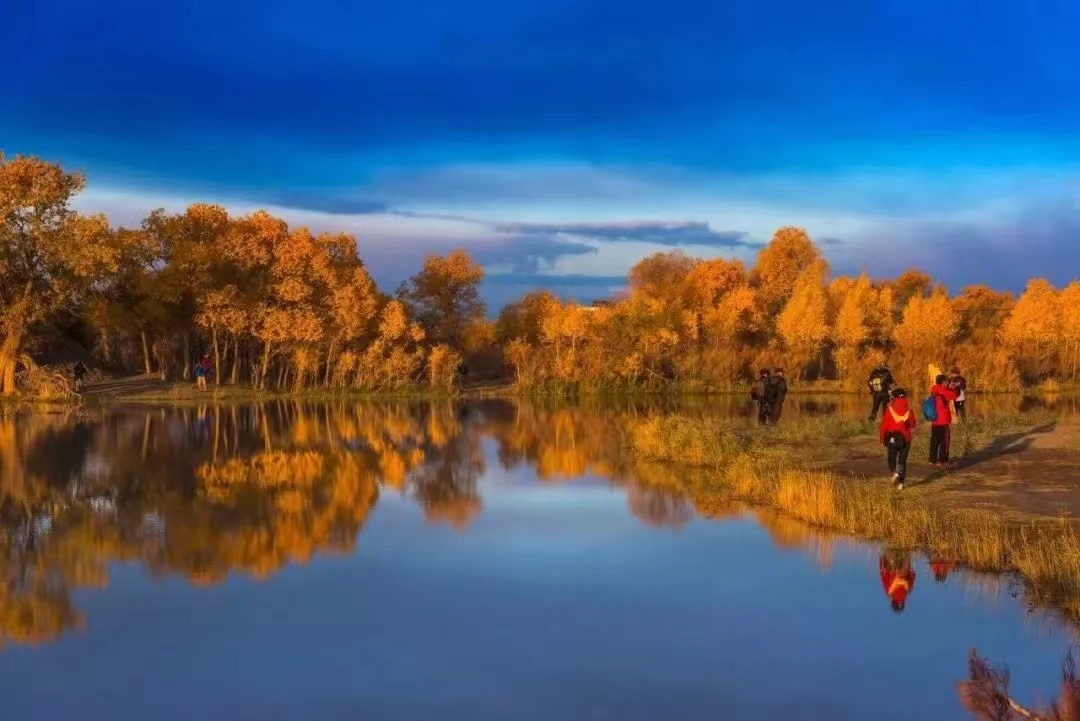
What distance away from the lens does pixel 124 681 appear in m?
7.96

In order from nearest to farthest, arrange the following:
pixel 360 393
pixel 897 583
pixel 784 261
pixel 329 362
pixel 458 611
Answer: pixel 458 611 → pixel 897 583 → pixel 329 362 → pixel 360 393 → pixel 784 261

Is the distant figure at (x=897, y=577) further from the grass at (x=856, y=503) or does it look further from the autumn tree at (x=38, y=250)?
the autumn tree at (x=38, y=250)

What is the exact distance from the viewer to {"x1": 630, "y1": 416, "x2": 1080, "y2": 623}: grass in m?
10.5

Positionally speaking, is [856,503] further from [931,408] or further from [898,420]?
[931,408]

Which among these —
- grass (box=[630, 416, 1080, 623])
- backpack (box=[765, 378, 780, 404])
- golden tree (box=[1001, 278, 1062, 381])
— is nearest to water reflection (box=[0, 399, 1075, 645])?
grass (box=[630, 416, 1080, 623])

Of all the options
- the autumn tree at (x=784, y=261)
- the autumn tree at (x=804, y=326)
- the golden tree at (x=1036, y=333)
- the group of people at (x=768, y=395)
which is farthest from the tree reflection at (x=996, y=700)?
the autumn tree at (x=784, y=261)

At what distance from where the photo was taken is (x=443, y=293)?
56.8m

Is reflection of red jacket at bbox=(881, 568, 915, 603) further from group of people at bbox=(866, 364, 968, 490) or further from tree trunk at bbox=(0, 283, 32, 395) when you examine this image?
tree trunk at bbox=(0, 283, 32, 395)

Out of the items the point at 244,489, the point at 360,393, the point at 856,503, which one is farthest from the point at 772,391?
the point at 360,393

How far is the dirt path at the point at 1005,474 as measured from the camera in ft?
46.5

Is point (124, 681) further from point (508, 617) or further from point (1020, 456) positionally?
point (1020, 456)

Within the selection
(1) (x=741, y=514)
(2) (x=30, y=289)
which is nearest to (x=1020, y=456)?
(1) (x=741, y=514)

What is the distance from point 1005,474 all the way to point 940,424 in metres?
1.33

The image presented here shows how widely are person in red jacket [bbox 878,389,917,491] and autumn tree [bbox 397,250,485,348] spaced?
41756mm
